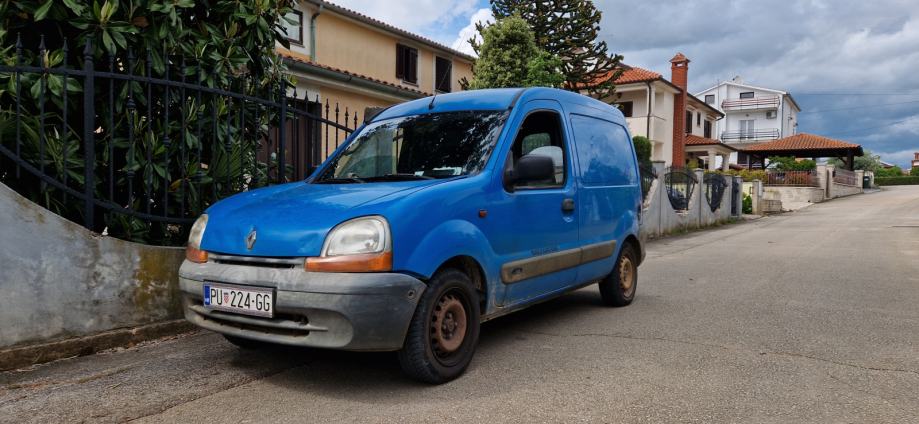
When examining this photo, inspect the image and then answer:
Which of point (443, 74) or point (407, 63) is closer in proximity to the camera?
point (407, 63)

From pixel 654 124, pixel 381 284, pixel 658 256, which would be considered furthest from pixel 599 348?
pixel 654 124

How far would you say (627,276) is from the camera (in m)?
6.03

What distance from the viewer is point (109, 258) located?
14.0ft

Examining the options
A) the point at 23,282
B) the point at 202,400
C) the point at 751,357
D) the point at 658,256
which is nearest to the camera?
the point at 202,400

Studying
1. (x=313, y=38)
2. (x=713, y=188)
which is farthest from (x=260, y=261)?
(x=713, y=188)

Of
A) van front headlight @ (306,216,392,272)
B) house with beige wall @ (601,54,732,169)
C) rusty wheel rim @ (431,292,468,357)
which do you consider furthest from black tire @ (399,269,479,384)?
house with beige wall @ (601,54,732,169)

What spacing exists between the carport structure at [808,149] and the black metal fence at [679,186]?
28.2 m

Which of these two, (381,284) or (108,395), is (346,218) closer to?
(381,284)

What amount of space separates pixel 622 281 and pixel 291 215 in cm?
363

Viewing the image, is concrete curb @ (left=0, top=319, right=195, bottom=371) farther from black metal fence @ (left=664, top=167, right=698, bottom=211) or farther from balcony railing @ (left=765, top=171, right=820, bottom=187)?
balcony railing @ (left=765, top=171, right=820, bottom=187)

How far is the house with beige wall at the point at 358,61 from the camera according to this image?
45.2 feet

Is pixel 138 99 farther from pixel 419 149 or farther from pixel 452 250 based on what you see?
pixel 452 250

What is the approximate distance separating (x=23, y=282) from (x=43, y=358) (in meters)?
0.51

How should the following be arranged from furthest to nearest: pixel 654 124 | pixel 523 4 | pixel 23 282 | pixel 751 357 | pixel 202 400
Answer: pixel 654 124 < pixel 523 4 < pixel 751 357 < pixel 23 282 < pixel 202 400
